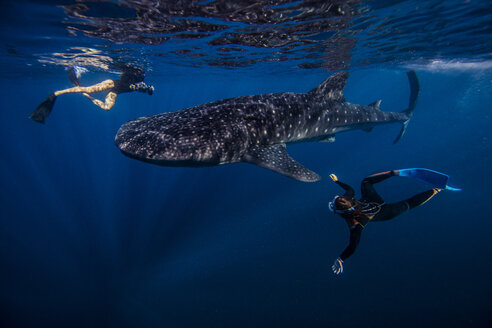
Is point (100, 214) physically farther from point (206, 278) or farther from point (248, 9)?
point (248, 9)

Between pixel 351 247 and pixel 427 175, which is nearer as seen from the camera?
pixel 351 247

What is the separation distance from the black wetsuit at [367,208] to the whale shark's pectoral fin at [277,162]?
105 cm

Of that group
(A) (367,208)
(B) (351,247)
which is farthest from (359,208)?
(B) (351,247)

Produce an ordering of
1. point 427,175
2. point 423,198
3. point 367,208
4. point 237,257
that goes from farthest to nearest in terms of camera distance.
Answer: point 237,257, point 423,198, point 427,175, point 367,208

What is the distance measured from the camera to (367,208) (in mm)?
5430

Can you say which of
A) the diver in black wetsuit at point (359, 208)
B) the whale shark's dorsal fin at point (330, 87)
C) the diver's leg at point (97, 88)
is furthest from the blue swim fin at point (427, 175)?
the diver's leg at point (97, 88)

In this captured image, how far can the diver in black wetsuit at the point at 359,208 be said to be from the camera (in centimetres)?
494

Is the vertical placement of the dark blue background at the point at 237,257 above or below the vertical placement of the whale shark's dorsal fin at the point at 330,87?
below

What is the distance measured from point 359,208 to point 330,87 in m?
3.87

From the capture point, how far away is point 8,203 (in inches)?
1005

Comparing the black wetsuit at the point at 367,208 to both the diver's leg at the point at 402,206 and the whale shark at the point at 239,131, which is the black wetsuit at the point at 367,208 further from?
the whale shark at the point at 239,131

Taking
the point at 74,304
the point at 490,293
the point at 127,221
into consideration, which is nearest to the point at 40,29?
the point at 127,221

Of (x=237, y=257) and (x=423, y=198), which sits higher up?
(x=423, y=198)

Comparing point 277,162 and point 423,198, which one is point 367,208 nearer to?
point 423,198
